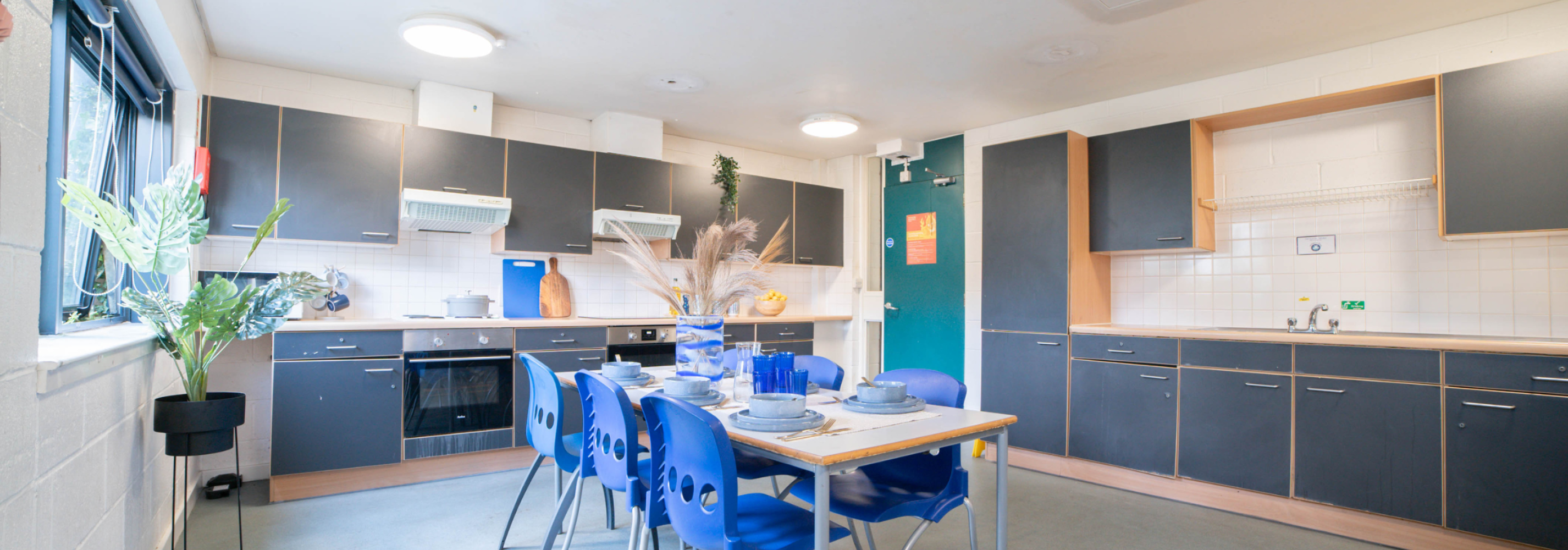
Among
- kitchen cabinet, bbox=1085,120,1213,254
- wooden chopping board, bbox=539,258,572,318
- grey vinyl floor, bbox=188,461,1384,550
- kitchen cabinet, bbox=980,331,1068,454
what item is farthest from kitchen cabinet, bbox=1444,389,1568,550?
wooden chopping board, bbox=539,258,572,318

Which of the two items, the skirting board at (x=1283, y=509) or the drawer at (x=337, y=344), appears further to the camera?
the drawer at (x=337, y=344)

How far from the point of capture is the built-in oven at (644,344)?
4.48 m

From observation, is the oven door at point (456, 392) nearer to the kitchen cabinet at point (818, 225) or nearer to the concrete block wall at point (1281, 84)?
the kitchen cabinet at point (818, 225)

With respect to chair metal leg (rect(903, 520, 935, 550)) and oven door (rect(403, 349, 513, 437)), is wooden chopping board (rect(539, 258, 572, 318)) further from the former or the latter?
chair metal leg (rect(903, 520, 935, 550))

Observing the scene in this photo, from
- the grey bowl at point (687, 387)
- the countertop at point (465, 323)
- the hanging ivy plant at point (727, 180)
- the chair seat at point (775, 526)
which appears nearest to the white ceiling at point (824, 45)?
the hanging ivy plant at point (727, 180)

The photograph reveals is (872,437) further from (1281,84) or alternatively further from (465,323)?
(1281,84)

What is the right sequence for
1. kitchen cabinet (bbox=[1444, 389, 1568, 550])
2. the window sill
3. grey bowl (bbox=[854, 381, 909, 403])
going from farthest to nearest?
kitchen cabinet (bbox=[1444, 389, 1568, 550])
grey bowl (bbox=[854, 381, 909, 403])
the window sill

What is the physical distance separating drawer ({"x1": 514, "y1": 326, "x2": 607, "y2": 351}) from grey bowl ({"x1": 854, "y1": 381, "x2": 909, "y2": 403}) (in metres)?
2.62

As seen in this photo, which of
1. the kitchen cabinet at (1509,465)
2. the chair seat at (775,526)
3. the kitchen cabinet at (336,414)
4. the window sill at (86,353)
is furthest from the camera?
the kitchen cabinet at (336,414)

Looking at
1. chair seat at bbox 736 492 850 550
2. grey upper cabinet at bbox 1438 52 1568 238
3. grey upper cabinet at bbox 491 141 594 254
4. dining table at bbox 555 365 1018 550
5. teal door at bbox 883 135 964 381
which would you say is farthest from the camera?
teal door at bbox 883 135 964 381

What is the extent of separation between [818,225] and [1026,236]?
Answer: 2038mm

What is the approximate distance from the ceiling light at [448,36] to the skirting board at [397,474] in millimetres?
2144

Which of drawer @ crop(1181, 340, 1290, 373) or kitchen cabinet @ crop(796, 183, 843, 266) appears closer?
drawer @ crop(1181, 340, 1290, 373)

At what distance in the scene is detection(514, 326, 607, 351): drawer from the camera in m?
4.11
